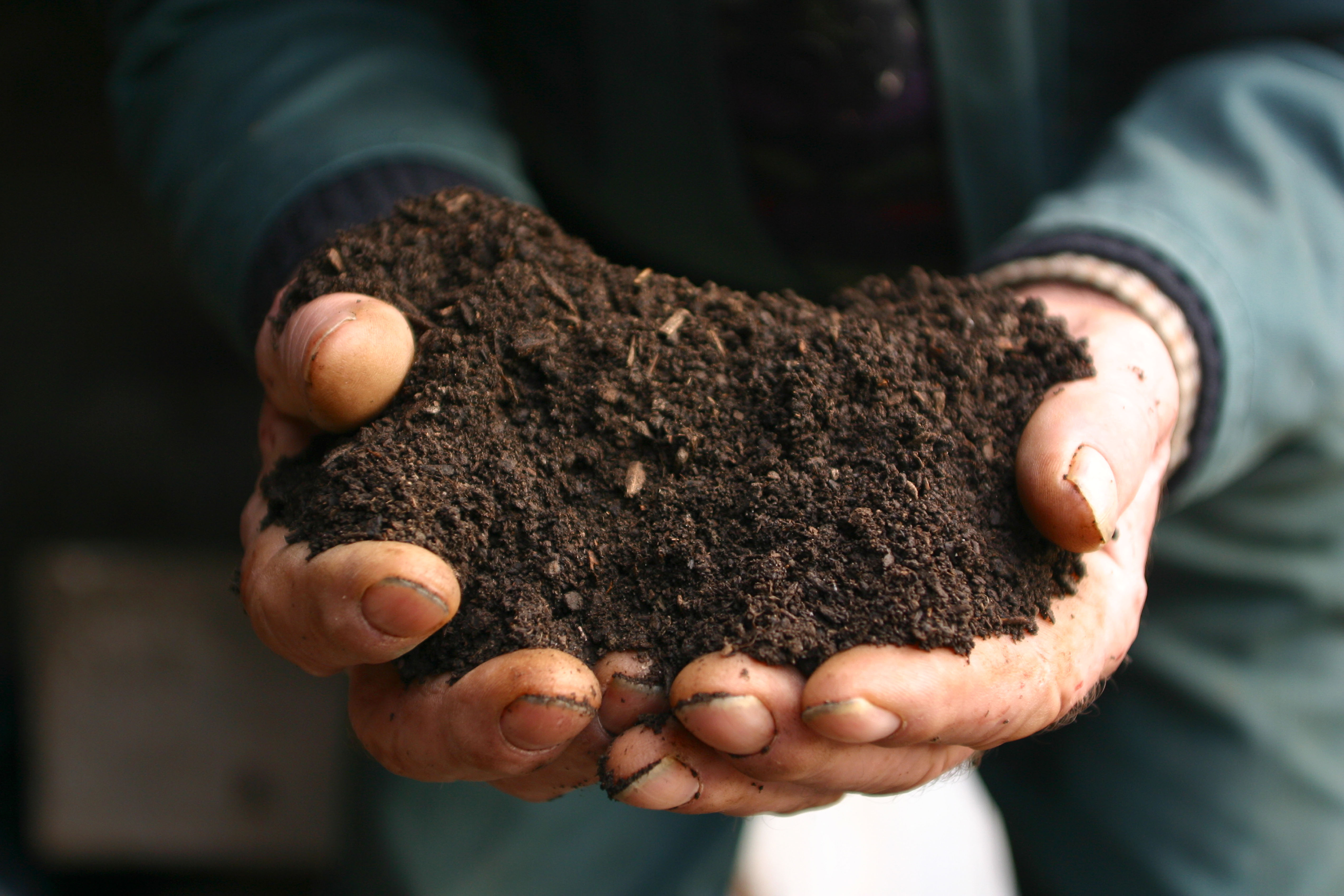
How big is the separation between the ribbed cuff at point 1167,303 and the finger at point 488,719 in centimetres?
87

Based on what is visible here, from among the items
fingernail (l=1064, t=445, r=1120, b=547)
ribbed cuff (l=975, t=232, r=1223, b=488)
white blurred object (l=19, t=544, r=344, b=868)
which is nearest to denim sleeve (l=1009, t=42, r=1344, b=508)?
ribbed cuff (l=975, t=232, r=1223, b=488)

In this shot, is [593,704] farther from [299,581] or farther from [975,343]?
[975,343]

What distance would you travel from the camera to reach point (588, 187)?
1864 millimetres

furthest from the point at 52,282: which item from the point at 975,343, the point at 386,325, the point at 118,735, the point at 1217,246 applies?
the point at 1217,246

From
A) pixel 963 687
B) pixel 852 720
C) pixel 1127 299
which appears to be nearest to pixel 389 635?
pixel 852 720

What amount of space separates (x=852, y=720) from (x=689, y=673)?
0.17 metres

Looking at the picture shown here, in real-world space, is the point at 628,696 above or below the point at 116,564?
above

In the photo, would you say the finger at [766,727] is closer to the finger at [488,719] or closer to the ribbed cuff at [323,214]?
the finger at [488,719]

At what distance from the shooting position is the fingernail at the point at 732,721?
0.87 m

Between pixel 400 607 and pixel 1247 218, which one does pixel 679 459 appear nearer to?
pixel 400 607

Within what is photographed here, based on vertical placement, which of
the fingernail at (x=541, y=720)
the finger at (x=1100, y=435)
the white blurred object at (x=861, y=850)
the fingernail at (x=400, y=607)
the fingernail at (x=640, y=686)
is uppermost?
the finger at (x=1100, y=435)

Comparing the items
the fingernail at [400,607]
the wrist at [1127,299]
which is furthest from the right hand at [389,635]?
the wrist at [1127,299]

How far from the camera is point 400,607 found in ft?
2.88

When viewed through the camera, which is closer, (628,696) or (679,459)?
(628,696)
